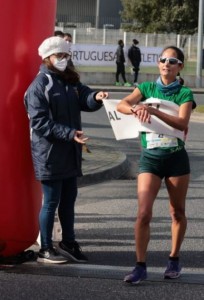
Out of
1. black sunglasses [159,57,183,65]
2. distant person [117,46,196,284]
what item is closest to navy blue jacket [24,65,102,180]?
distant person [117,46,196,284]

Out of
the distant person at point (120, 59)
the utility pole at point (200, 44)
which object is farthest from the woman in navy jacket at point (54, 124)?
the distant person at point (120, 59)

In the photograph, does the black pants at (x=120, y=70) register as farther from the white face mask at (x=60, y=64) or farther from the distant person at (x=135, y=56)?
the white face mask at (x=60, y=64)

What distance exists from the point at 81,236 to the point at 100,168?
11.5 feet

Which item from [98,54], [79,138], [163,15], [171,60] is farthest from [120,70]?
[163,15]

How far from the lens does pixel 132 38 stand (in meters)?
37.9

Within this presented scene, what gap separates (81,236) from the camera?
771 centimetres

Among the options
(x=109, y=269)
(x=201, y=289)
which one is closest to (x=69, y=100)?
(x=109, y=269)

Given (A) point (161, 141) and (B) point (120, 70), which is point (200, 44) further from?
(A) point (161, 141)

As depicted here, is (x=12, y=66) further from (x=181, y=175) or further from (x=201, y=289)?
(x=201, y=289)

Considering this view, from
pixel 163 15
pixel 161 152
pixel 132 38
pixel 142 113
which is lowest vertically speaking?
pixel 132 38

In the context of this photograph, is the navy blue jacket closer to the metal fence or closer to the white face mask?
the white face mask

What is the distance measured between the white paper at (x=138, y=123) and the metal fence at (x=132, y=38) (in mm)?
28513

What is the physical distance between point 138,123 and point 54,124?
66 centimetres

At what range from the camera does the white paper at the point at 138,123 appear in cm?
596
